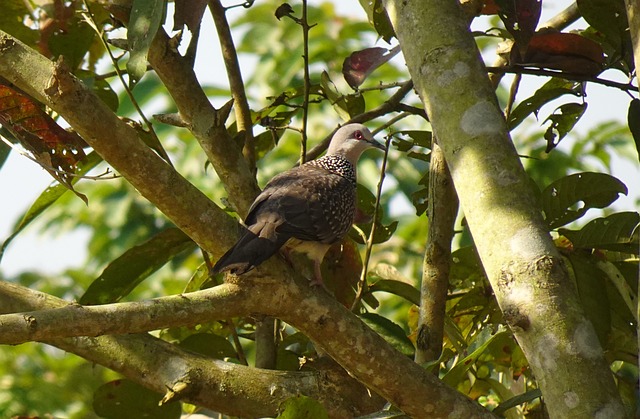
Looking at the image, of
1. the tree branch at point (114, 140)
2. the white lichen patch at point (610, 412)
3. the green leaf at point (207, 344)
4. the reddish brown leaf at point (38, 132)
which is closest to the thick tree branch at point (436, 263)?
the green leaf at point (207, 344)

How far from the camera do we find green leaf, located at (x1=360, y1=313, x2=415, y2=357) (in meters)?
3.28

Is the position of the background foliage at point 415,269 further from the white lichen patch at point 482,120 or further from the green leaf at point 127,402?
the white lichen patch at point 482,120

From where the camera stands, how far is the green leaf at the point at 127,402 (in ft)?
10.6

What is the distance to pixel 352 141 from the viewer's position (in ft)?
16.1

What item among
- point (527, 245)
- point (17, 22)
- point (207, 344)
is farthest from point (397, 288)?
point (17, 22)

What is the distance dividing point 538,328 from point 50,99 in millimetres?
1276

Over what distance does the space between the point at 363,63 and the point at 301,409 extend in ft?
5.22

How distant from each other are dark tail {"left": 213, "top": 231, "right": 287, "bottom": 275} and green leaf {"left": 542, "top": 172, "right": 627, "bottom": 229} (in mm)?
1053

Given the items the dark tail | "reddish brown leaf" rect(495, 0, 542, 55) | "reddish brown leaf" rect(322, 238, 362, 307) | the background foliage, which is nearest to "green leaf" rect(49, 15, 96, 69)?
the background foliage

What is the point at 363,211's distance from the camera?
405 centimetres

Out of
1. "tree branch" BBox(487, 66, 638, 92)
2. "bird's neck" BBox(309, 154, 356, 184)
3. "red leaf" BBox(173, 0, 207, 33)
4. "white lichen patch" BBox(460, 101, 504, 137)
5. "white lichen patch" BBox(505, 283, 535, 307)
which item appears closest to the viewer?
"white lichen patch" BBox(505, 283, 535, 307)

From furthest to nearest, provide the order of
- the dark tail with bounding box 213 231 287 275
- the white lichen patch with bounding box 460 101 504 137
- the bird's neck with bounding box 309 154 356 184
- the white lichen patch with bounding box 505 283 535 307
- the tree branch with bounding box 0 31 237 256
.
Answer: the bird's neck with bounding box 309 154 356 184 < the dark tail with bounding box 213 231 287 275 < the white lichen patch with bounding box 460 101 504 137 < the tree branch with bounding box 0 31 237 256 < the white lichen patch with bounding box 505 283 535 307

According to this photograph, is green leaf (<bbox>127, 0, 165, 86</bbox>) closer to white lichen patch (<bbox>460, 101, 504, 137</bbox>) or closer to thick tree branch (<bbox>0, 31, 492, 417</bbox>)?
thick tree branch (<bbox>0, 31, 492, 417</bbox>)

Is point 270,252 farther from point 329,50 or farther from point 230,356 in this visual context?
point 329,50
